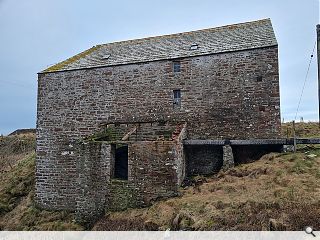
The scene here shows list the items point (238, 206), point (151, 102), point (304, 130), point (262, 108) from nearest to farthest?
1. point (238, 206)
2. point (262, 108)
3. point (151, 102)
4. point (304, 130)

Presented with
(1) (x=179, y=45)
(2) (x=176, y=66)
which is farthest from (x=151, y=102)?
(1) (x=179, y=45)

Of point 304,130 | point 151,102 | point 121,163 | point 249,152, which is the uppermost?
point 151,102

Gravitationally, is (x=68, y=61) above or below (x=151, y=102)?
above

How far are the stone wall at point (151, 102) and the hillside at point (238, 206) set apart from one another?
5.93 feet

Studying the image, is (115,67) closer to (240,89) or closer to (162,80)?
(162,80)

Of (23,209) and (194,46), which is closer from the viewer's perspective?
(23,209)

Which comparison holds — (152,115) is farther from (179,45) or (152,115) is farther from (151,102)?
(179,45)

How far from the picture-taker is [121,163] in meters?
15.2

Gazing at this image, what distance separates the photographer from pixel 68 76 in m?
17.0

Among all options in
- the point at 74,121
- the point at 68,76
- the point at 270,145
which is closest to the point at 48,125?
the point at 74,121

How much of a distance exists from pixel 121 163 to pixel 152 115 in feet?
10.1

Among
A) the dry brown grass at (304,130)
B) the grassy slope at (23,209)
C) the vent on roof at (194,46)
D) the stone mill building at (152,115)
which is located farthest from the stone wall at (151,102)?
the dry brown grass at (304,130)

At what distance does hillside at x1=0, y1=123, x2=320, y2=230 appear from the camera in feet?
26.8

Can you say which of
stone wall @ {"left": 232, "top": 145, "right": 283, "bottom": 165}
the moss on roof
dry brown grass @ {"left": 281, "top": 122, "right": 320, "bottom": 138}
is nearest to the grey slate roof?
the moss on roof
